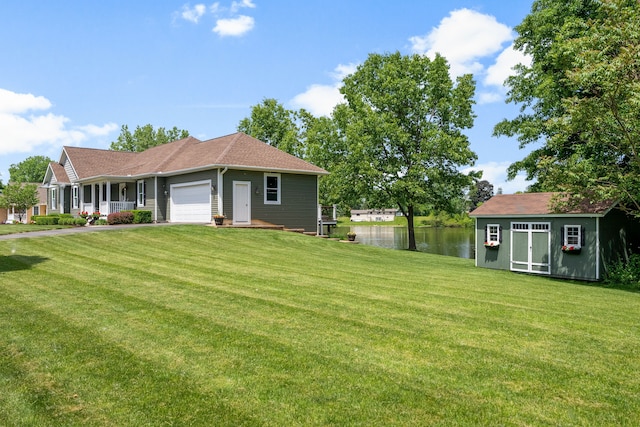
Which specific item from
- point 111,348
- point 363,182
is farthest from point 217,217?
point 111,348

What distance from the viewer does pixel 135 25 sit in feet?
54.0

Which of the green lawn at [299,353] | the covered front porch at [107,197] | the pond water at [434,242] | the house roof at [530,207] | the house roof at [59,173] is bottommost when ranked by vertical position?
the pond water at [434,242]

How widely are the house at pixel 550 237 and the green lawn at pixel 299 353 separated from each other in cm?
835

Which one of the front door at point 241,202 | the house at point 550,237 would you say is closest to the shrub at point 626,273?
the house at point 550,237

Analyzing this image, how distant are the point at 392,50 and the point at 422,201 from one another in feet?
39.1

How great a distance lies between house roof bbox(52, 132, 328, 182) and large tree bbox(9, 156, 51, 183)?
2371 inches

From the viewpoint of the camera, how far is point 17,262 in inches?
454

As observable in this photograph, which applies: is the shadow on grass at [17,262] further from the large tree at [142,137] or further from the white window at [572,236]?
the large tree at [142,137]

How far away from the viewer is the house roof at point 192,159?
78.0ft

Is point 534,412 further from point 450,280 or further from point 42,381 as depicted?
point 450,280

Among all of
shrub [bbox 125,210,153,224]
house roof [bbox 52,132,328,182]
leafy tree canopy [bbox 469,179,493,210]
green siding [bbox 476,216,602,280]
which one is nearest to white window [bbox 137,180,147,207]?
house roof [bbox 52,132,328,182]

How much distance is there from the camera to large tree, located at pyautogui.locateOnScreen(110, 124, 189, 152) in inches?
2317

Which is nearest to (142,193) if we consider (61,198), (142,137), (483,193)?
(61,198)

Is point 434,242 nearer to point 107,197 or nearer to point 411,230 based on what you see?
point 411,230
